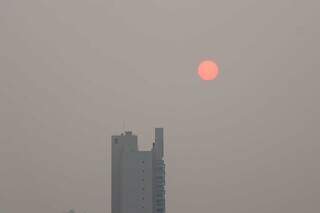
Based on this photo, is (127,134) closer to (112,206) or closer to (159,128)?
(159,128)

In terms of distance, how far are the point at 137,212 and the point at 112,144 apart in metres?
21.4

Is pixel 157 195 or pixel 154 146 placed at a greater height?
pixel 154 146

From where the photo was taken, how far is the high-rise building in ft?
482

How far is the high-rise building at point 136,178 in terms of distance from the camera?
146875 millimetres

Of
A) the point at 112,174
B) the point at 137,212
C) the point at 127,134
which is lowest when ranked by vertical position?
the point at 137,212

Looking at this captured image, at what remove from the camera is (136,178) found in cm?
14800

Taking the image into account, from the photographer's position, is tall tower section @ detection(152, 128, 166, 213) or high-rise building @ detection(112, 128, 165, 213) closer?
high-rise building @ detection(112, 128, 165, 213)

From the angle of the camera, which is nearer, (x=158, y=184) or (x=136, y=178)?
(x=136, y=178)

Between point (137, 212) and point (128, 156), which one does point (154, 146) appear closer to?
point (128, 156)

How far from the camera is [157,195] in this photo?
150 meters

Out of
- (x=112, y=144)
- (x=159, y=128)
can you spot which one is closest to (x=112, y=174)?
(x=112, y=144)

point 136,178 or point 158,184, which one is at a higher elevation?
point 136,178

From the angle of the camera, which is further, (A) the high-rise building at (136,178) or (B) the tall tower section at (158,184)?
(B) the tall tower section at (158,184)

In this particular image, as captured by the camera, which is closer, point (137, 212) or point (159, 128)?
point (137, 212)
